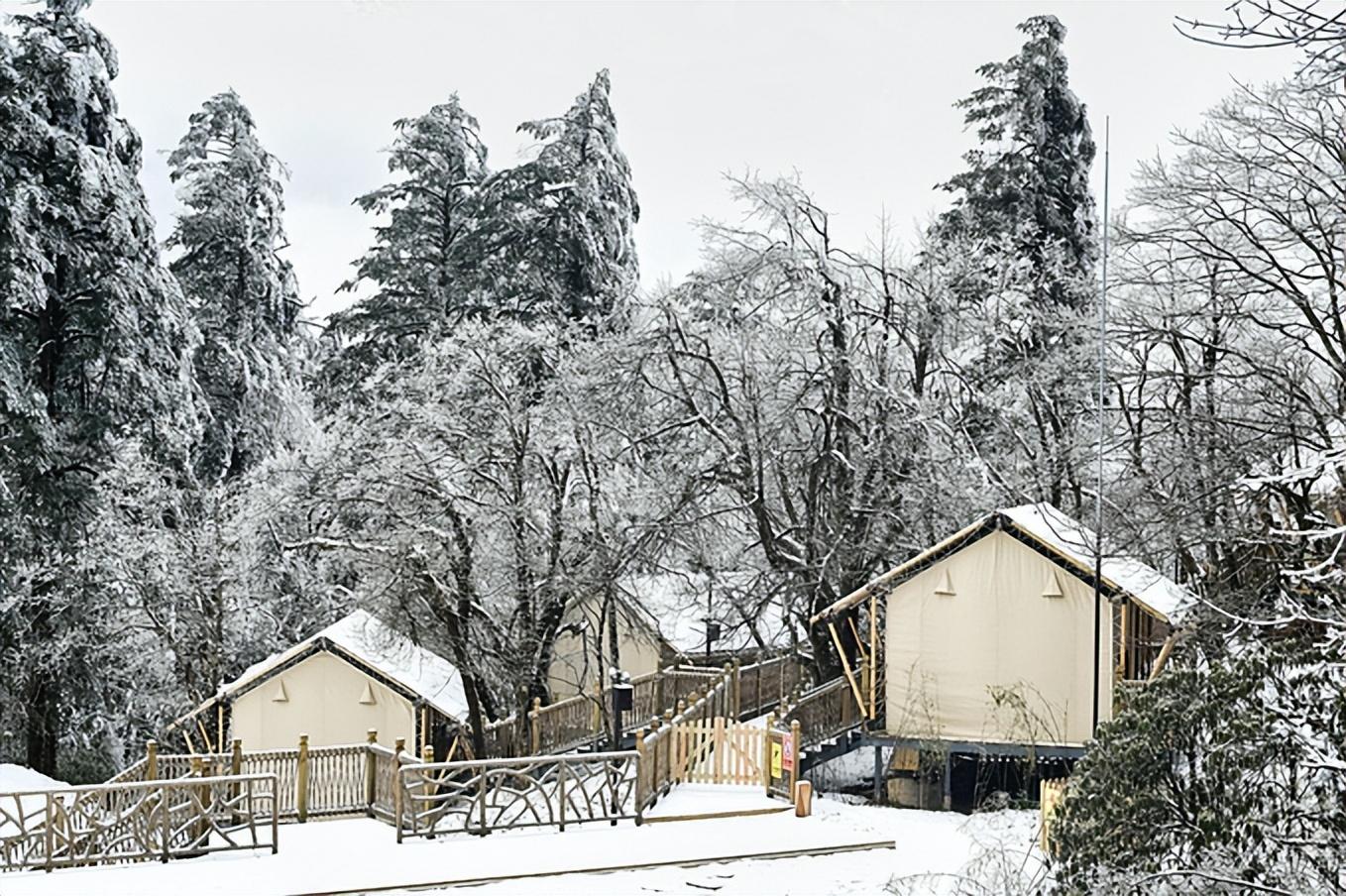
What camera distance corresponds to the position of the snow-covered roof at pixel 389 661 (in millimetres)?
22312

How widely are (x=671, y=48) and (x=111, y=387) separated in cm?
2106

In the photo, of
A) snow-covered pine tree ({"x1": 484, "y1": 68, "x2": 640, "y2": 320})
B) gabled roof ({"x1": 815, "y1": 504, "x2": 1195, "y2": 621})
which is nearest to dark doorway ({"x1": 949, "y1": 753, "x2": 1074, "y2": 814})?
gabled roof ({"x1": 815, "y1": 504, "x2": 1195, "y2": 621})

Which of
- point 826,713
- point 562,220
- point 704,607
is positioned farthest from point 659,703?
point 562,220

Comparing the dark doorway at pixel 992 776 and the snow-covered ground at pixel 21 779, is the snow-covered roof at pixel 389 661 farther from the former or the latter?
the dark doorway at pixel 992 776

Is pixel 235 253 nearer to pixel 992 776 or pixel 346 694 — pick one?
pixel 346 694

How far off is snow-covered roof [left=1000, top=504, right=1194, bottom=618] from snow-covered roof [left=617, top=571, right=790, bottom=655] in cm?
497

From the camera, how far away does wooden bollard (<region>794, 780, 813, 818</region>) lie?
15.6 metres

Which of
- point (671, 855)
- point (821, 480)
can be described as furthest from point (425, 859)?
point (821, 480)

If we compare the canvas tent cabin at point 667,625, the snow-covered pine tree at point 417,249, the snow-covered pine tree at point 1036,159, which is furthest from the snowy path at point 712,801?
the snow-covered pine tree at point 417,249

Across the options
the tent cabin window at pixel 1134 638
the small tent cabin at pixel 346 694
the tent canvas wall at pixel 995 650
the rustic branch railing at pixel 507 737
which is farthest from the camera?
the small tent cabin at pixel 346 694

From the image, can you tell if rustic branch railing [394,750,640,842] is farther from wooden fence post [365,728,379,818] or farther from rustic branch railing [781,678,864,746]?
rustic branch railing [781,678,864,746]

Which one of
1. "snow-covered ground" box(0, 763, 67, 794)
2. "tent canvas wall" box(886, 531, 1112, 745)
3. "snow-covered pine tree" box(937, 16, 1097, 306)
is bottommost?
→ "snow-covered ground" box(0, 763, 67, 794)

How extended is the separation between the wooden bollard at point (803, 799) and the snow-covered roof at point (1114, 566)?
5190mm

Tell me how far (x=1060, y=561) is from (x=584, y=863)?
896cm
